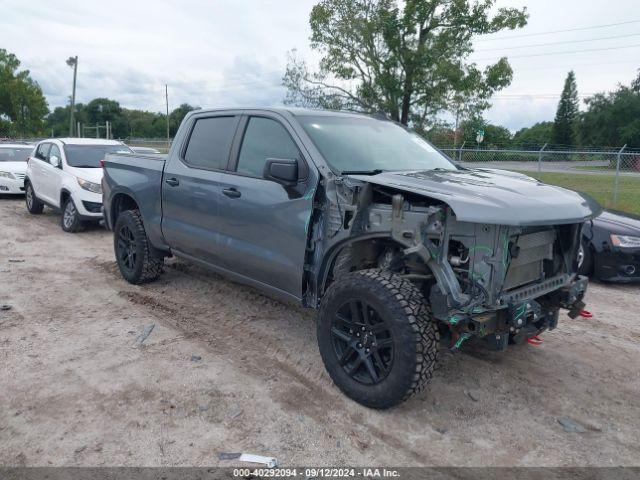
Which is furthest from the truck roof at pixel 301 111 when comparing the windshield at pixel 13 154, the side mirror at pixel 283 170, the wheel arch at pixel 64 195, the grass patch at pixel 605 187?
the windshield at pixel 13 154

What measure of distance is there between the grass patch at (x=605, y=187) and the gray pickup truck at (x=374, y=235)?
895 centimetres

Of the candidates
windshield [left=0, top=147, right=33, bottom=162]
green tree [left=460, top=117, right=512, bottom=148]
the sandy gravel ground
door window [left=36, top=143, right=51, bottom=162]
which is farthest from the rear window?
green tree [left=460, top=117, right=512, bottom=148]

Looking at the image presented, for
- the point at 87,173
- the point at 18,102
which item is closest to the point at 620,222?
the point at 87,173

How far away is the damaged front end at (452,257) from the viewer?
3045 mm

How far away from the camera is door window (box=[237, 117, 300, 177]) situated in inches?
160

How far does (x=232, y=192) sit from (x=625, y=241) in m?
4.64

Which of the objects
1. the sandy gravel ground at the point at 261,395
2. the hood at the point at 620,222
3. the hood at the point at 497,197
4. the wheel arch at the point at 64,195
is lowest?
the sandy gravel ground at the point at 261,395

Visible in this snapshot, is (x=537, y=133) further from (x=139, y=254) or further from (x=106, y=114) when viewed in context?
(x=139, y=254)

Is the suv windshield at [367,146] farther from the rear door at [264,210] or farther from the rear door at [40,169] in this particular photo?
the rear door at [40,169]

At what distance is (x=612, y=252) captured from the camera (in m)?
6.16

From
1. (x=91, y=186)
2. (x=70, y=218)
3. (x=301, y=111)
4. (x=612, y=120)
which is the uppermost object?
(x=612, y=120)

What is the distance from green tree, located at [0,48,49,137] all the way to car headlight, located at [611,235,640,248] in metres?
47.3

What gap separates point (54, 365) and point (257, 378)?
1521 mm

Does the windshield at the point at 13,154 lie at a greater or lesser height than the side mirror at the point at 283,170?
lesser
